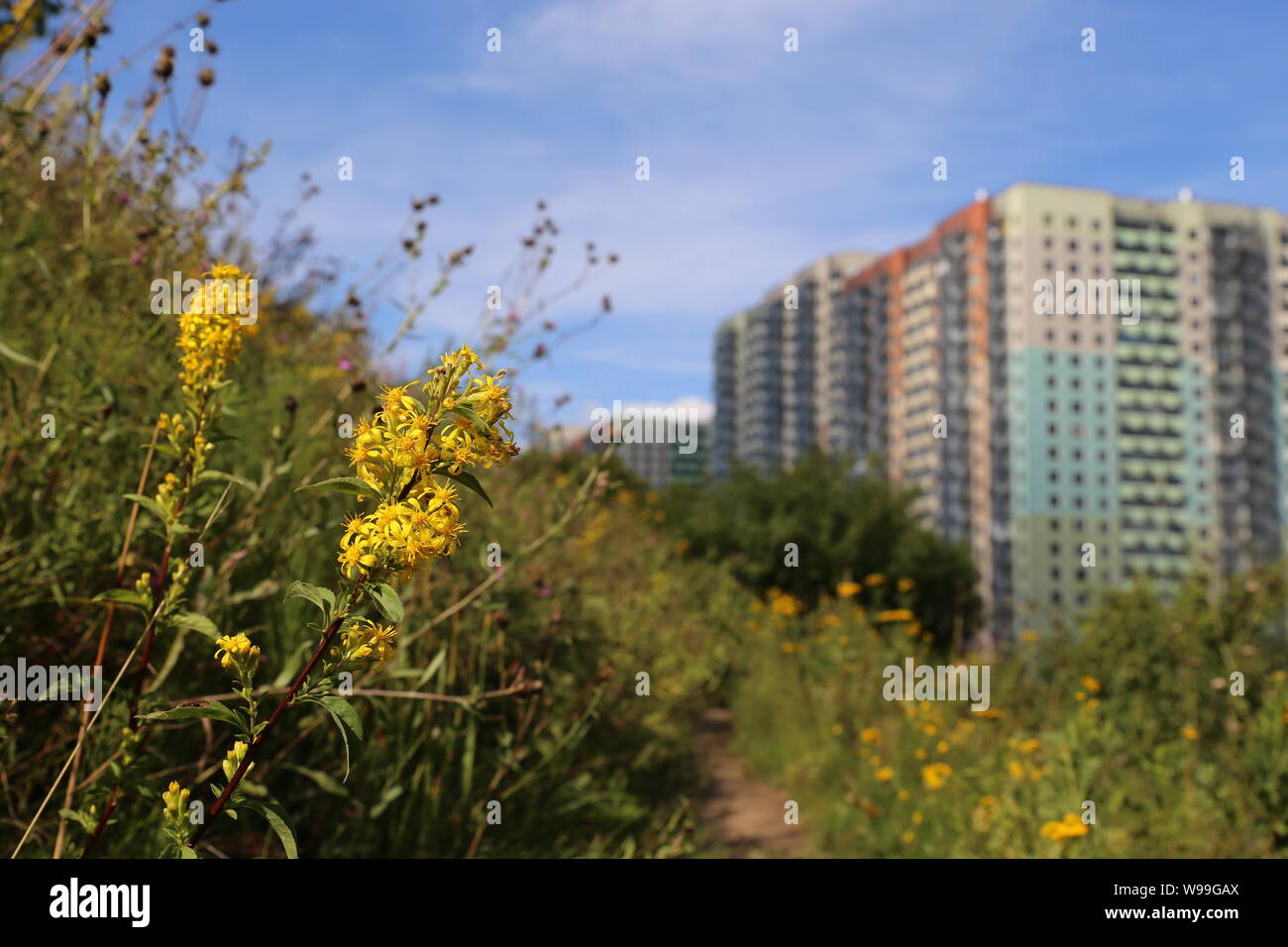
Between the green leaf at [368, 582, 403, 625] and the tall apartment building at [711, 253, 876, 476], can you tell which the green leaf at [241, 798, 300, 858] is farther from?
the tall apartment building at [711, 253, 876, 476]

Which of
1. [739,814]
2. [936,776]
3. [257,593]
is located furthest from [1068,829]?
[257,593]

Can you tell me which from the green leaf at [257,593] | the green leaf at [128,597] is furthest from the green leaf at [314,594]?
the green leaf at [257,593]

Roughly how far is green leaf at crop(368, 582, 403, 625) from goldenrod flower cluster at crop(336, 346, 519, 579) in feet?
0.08

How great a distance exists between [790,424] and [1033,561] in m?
35.7

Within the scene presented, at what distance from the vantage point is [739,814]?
5.48 m

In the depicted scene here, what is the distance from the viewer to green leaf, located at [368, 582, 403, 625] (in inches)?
40.3

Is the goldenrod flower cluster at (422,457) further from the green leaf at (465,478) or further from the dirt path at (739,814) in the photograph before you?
the dirt path at (739,814)

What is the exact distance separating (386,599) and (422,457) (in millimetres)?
160

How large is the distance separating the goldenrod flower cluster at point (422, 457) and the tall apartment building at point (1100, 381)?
241 feet

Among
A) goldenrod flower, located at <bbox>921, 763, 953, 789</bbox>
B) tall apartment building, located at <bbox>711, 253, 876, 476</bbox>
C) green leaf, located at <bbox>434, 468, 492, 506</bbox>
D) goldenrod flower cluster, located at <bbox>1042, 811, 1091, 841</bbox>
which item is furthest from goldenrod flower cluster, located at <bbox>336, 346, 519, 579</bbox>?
tall apartment building, located at <bbox>711, 253, 876, 476</bbox>
